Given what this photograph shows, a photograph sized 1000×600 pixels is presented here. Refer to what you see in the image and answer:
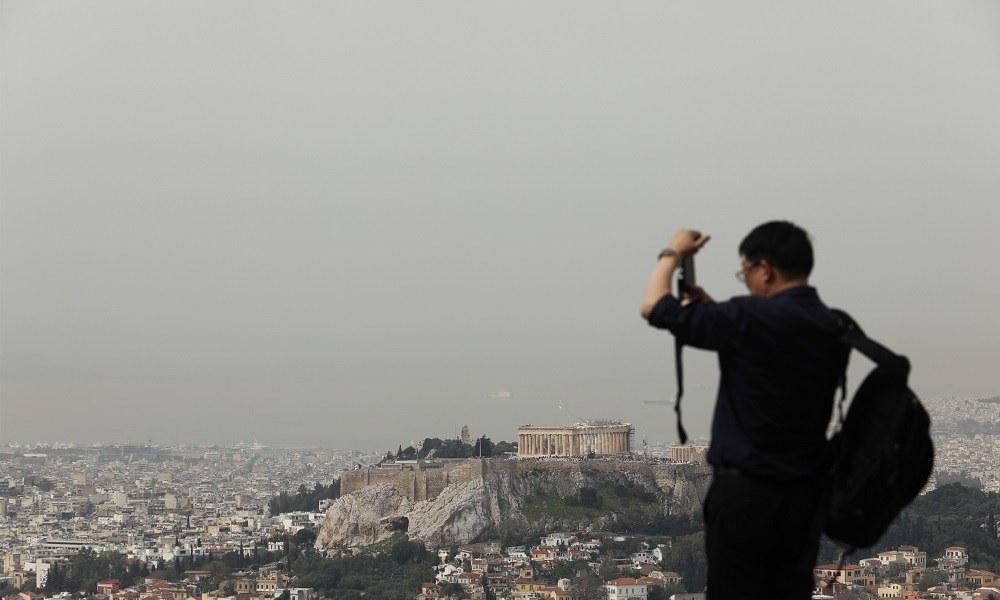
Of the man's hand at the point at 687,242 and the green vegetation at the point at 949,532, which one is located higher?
the man's hand at the point at 687,242

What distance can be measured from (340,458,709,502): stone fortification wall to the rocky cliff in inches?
1.3

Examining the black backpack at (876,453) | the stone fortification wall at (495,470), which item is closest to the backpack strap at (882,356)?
the black backpack at (876,453)

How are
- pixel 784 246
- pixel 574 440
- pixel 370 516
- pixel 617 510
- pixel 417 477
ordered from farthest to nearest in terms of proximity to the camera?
pixel 574 440
pixel 370 516
pixel 617 510
pixel 417 477
pixel 784 246

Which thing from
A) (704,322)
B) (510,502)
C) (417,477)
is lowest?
(704,322)

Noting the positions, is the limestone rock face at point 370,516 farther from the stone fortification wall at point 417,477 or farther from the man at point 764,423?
the man at point 764,423

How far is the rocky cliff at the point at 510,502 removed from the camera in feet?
187

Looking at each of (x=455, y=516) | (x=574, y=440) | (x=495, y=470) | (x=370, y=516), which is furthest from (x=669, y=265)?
(x=574, y=440)

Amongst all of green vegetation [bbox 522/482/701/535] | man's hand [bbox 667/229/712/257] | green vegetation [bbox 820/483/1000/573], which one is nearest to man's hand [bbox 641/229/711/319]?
man's hand [bbox 667/229/712/257]

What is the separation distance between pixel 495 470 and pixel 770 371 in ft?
174

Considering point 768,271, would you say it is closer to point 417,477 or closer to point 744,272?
point 744,272

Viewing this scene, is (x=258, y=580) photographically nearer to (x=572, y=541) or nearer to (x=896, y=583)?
(x=572, y=541)

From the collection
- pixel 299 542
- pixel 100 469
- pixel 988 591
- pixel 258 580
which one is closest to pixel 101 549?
pixel 299 542

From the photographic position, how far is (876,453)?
3725 millimetres

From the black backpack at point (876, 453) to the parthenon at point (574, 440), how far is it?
57.5m
